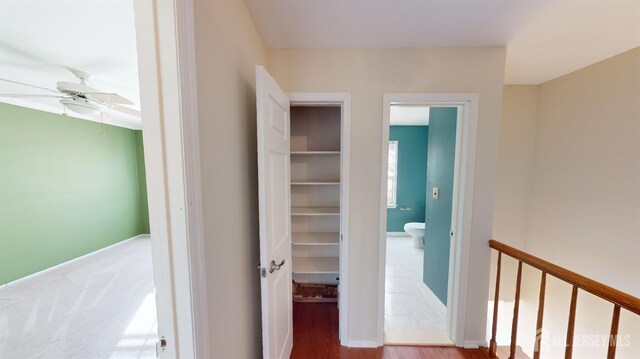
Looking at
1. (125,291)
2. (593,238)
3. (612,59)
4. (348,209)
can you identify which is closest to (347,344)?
(348,209)

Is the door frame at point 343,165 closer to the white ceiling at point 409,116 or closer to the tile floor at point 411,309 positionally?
the tile floor at point 411,309

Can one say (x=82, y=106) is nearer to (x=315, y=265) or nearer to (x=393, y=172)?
(x=315, y=265)

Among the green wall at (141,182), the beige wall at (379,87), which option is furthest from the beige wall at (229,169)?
the green wall at (141,182)

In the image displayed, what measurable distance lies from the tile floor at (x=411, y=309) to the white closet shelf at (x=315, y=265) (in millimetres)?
714

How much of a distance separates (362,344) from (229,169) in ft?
5.84

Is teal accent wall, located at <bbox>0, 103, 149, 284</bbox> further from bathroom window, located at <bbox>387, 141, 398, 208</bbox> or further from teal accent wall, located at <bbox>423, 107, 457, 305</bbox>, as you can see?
bathroom window, located at <bbox>387, 141, 398, 208</bbox>

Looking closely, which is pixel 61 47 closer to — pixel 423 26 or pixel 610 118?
pixel 423 26

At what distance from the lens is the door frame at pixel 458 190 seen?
1.58 m

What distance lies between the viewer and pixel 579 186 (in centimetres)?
193

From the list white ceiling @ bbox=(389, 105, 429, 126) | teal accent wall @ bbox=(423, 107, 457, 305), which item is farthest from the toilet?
white ceiling @ bbox=(389, 105, 429, 126)

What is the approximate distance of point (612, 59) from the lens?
5.51 ft

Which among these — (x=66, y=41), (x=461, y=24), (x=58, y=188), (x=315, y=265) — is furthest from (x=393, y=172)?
(x=58, y=188)

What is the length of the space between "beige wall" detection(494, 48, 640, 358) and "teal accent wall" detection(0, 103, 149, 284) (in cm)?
602

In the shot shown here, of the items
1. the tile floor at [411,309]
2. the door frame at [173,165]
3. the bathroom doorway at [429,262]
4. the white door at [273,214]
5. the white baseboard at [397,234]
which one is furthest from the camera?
the white baseboard at [397,234]
